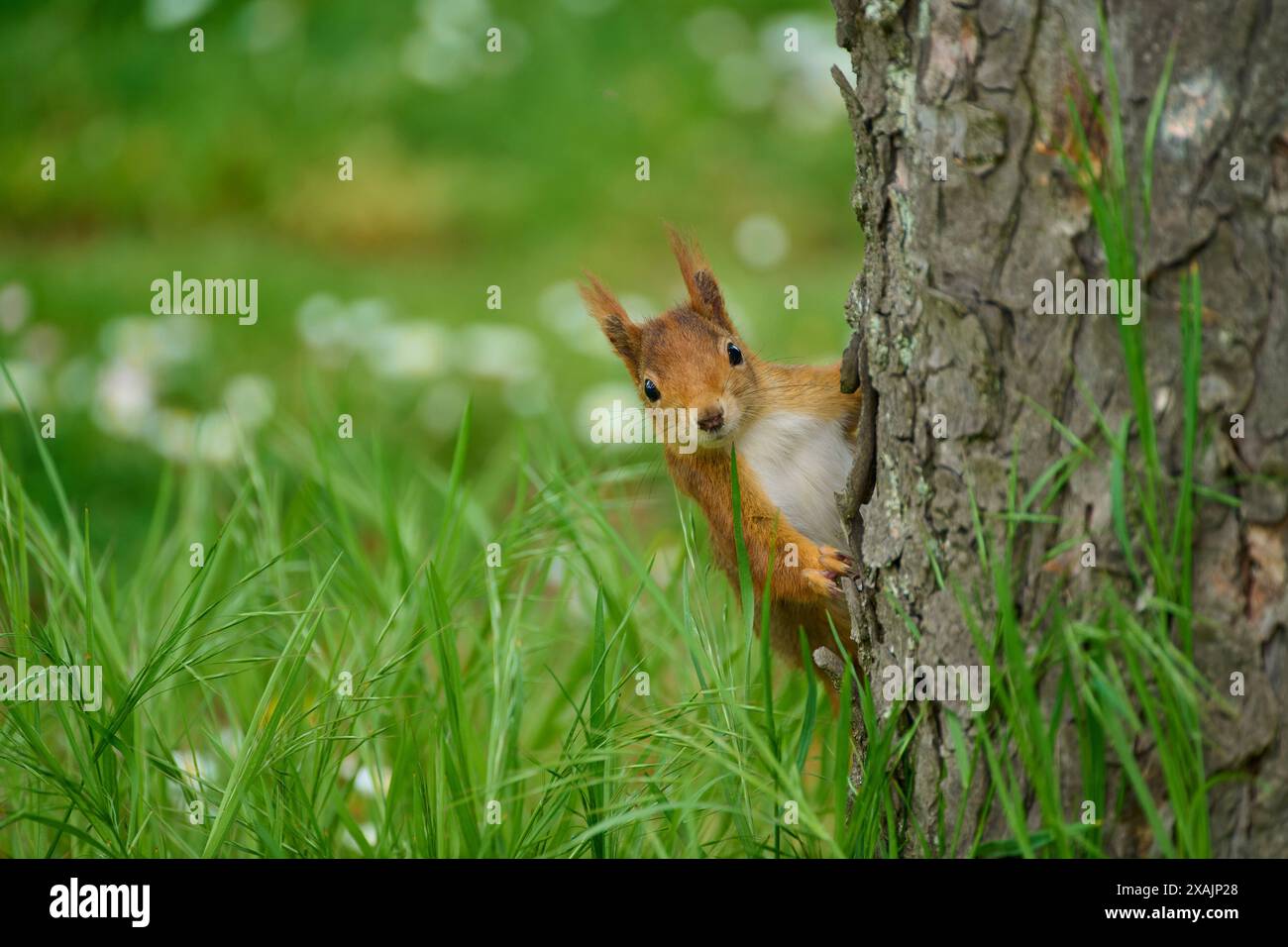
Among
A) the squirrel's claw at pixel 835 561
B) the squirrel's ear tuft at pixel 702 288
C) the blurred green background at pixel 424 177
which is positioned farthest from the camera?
the blurred green background at pixel 424 177

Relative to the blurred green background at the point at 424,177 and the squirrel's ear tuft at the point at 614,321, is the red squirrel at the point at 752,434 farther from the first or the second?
the blurred green background at the point at 424,177

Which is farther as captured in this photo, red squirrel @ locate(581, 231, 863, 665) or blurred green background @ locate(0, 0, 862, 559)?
blurred green background @ locate(0, 0, 862, 559)

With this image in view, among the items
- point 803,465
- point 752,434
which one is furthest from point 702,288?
point 803,465

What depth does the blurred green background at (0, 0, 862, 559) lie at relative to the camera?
4.87 meters

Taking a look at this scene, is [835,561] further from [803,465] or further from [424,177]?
[424,177]

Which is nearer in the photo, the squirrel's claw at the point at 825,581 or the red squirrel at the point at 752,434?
the squirrel's claw at the point at 825,581

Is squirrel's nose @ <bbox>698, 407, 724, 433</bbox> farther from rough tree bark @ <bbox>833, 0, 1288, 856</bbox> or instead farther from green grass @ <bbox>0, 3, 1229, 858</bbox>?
rough tree bark @ <bbox>833, 0, 1288, 856</bbox>

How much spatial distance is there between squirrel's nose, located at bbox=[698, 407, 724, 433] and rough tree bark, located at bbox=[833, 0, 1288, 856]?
0.62 meters

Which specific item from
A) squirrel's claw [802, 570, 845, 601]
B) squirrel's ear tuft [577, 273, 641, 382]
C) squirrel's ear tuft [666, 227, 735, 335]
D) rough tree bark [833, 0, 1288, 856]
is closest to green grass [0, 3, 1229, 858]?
rough tree bark [833, 0, 1288, 856]

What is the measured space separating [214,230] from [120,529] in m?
2.03

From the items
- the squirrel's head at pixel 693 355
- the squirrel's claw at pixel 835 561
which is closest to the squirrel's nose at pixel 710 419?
the squirrel's head at pixel 693 355

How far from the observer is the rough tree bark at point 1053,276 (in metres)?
1.64
